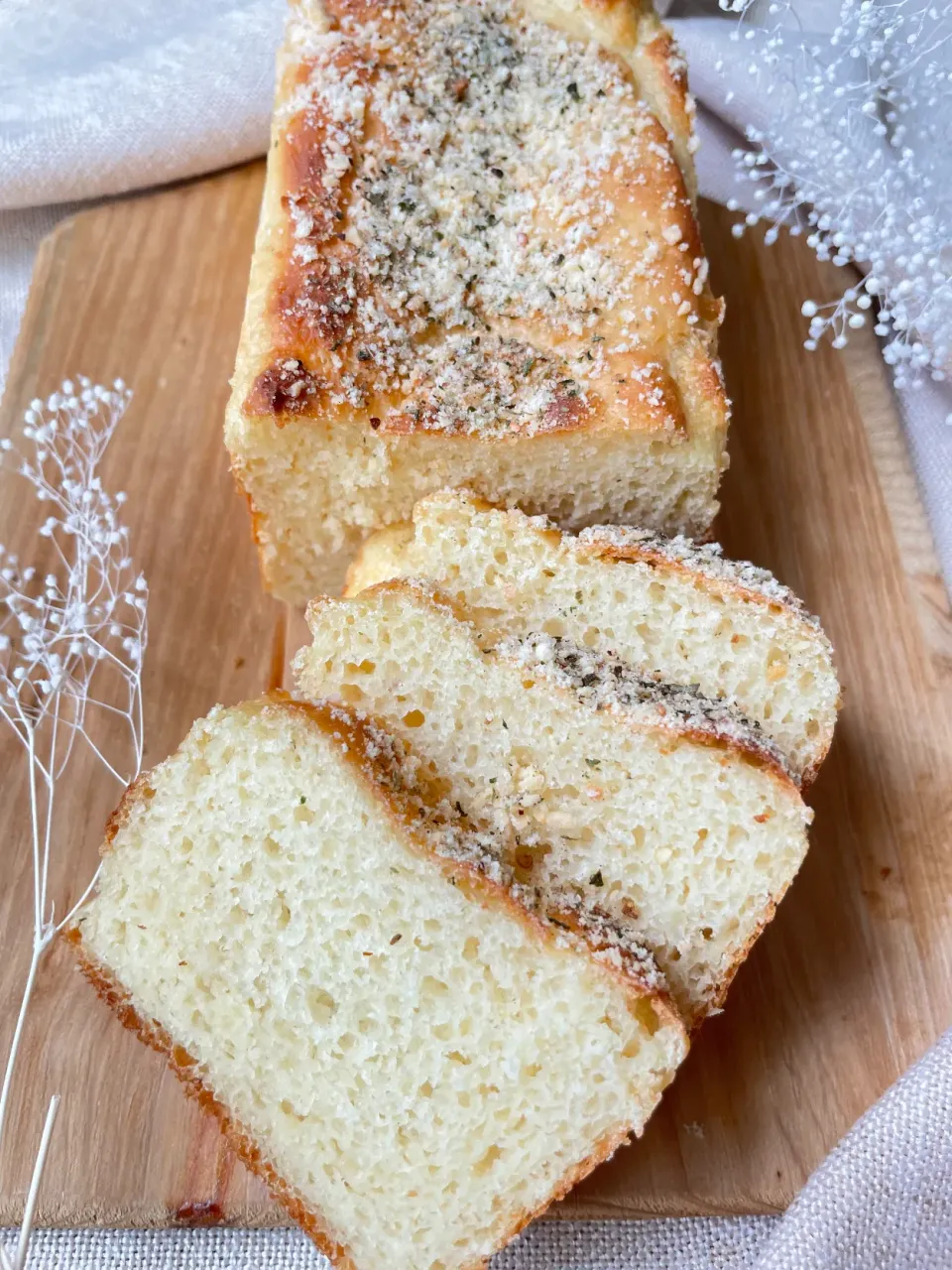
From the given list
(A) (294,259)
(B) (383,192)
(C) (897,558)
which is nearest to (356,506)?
(A) (294,259)

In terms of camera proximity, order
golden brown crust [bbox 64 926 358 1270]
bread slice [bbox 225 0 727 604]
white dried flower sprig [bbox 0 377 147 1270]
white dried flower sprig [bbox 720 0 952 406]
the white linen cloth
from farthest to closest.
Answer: the white linen cloth → white dried flower sprig [bbox 720 0 952 406] → white dried flower sprig [bbox 0 377 147 1270] → bread slice [bbox 225 0 727 604] → golden brown crust [bbox 64 926 358 1270]

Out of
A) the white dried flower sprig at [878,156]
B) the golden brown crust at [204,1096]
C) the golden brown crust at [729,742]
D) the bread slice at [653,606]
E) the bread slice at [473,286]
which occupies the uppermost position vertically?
the white dried flower sprig at [878,156]

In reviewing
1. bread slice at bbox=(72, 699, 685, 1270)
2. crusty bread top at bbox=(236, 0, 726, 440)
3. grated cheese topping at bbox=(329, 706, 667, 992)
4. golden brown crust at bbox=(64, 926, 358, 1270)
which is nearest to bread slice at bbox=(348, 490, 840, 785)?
crusty bread top at bbox=(236, 0, 726, 440)

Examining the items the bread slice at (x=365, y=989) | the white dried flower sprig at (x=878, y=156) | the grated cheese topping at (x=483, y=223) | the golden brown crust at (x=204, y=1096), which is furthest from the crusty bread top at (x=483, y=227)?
the golden brown crust at (x=204, y=1096)

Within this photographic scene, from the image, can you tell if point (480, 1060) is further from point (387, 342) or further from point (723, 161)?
point (723, 161)

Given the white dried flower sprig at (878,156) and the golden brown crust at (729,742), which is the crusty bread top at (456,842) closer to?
the golden brown crust at (729,742)

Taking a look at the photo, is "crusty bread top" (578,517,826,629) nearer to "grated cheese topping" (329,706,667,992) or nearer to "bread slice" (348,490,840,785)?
"bread slice" (348,490,840,785)
